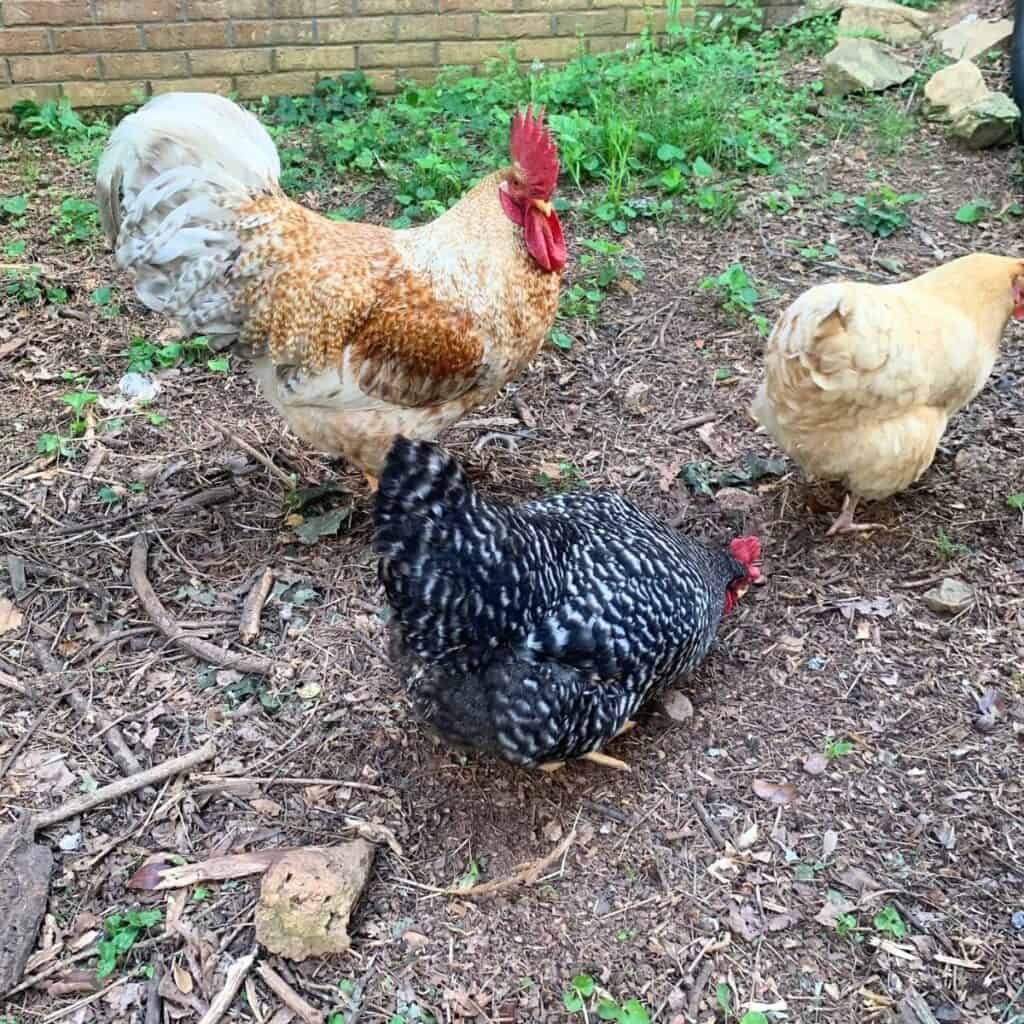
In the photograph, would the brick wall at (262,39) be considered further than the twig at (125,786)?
Yes

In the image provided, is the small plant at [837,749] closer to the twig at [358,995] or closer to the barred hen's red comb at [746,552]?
the barred hen's red comb at [746,552]

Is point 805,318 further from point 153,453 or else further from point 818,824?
point 153,453

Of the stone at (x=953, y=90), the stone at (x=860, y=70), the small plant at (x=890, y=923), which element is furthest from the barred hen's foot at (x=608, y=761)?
the stone at (x=860, y=70)

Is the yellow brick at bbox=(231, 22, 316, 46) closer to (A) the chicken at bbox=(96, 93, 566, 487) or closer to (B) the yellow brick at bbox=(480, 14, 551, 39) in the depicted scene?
(B) the yellow brick at bbox=(480, 14, 551, 39)

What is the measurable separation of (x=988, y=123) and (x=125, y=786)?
245 inches

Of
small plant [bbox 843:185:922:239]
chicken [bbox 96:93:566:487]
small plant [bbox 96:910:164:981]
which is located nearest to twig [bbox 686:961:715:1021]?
small plant [bbox 96:910:164:981]

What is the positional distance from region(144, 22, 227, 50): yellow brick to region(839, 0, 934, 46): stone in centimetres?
476

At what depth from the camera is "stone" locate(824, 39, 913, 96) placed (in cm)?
643

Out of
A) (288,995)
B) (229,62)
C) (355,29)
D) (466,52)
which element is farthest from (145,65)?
(288,995)

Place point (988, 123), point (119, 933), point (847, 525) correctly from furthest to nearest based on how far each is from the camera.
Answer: point (988, 123) < point (847, 525) < point (119, 933)

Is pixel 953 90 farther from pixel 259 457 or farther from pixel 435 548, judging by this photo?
pixel 435 548

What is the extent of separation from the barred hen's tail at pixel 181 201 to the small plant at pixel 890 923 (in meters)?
2.89

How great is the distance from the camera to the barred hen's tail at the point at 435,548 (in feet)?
7.38

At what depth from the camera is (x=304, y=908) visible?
2301 mm
